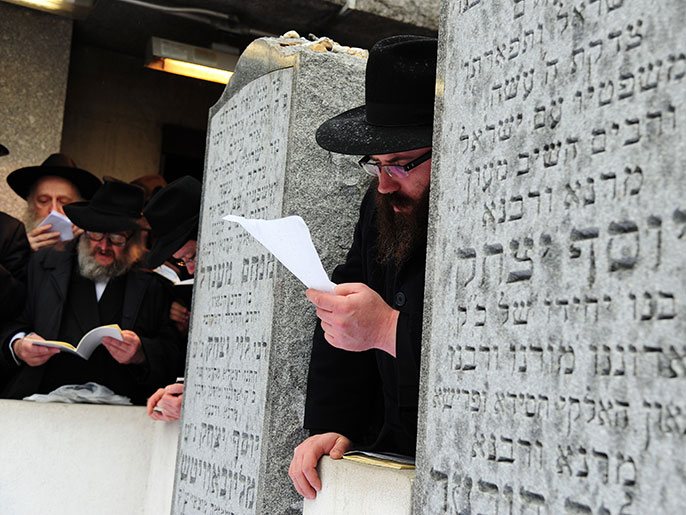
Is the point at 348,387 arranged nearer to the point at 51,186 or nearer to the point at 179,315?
the point at 179,315

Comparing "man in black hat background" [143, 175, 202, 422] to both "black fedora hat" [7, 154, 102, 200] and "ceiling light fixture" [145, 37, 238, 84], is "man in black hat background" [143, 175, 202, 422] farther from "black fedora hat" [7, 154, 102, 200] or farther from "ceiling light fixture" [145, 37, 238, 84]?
"ceiling light fixture" [145, 37, 238, 84]

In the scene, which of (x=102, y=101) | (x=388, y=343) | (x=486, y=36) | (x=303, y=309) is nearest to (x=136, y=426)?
(x=303, y=309)

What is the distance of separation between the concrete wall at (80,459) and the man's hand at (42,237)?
41.7 inches

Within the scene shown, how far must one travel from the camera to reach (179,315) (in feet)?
15.8

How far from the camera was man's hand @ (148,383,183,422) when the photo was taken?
384cm

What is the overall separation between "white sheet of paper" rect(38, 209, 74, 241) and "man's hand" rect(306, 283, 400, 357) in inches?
125

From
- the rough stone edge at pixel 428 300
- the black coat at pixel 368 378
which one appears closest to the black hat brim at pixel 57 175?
the black coat at pixel 368 378

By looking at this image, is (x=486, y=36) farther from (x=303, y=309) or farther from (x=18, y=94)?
(x=18, y=94)

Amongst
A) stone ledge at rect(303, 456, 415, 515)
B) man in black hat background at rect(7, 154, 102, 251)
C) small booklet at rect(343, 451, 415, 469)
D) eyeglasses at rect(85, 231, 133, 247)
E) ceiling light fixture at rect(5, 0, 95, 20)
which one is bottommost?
stone ledge at rect(303, 456, 415, 515)

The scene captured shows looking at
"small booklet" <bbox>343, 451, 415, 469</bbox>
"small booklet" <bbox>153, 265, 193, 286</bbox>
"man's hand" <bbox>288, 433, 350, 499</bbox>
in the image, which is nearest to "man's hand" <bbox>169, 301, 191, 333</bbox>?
"small booklet" <bbox>153, 265, 193, 286</bbox>

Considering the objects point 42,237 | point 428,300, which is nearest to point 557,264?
point 428,300

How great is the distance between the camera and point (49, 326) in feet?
15.1

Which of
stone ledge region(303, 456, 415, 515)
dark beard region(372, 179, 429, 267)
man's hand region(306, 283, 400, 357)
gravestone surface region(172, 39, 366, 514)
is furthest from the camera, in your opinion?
gravestone surface region(172, 39, 366, 514)

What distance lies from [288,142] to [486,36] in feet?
4.05
